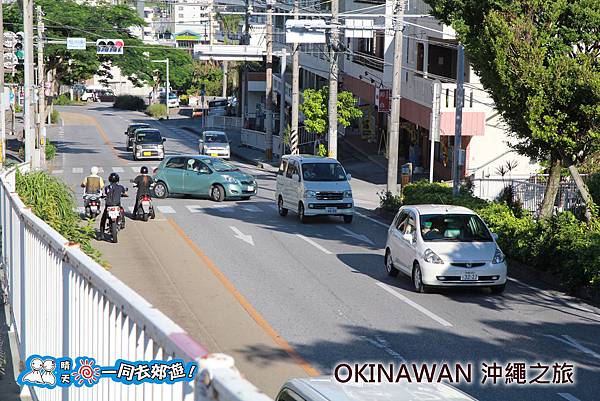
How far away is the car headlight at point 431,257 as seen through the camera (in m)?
18.4

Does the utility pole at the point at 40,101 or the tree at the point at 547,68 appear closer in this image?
the tree at the point at 547,68

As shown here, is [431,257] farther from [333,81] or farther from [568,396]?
[333,81]

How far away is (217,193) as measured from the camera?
1411 inches

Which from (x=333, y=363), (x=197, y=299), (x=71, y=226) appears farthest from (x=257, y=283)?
(x=333, y=363)

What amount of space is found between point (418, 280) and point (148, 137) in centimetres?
3968

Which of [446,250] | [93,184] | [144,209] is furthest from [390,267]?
[144,209]

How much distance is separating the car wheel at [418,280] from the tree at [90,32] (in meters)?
38.5

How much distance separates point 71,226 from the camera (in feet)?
52.5

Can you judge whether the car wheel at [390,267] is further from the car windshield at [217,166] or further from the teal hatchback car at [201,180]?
the car windshield at [217,166]

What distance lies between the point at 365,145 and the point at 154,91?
6698cm

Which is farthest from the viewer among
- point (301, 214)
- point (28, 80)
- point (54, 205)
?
point (28, 80)

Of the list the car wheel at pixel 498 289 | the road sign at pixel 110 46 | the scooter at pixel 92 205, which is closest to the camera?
the car wheel at pixel 498 289

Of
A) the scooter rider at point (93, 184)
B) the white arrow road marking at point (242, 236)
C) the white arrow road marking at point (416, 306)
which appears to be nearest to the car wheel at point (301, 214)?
the white arrow road marking at point (242, 236)

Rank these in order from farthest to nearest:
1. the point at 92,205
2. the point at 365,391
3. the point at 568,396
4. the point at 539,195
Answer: the point at 539,195, the point at 92,205, the point at 568,396, the point at 365,391
